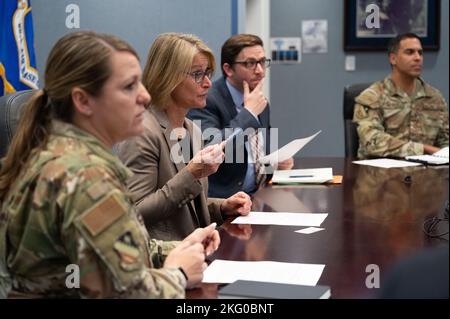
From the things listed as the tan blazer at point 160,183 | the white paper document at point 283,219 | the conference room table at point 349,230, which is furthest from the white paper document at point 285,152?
the tan blazer at point 160,183

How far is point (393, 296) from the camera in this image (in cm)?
73

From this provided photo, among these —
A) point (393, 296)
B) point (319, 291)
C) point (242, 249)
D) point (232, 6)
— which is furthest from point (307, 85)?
point (393, 296)

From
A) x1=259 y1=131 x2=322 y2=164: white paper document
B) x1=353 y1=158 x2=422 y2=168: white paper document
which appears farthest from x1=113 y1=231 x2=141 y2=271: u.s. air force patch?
x1=353 y1=158 x2=422 y2=168: white paper document

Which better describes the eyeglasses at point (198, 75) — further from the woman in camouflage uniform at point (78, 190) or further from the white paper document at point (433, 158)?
the white paper document at point (433, 158)

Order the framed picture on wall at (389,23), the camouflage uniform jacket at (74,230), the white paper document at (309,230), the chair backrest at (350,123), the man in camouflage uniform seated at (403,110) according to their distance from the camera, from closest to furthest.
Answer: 1. the camouflage uniform jacket at (74,230)
2. the white paper document at (309,230)
3. the man in camouflage uniform seated at (403,110)
4. the chair backrest at (350,123)
5. the framed picture on wall at (389,23)

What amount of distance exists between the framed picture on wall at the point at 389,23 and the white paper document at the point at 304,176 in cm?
298

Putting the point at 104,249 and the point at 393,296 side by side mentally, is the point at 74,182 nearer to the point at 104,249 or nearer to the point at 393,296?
the point at 104,249

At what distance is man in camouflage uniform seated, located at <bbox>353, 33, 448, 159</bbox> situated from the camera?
3861mm

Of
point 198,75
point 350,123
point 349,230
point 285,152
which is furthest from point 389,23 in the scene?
point 349,230

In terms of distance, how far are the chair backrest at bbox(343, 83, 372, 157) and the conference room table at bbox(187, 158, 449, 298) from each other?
96 centimetres

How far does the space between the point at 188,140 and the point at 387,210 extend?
74 centimetres

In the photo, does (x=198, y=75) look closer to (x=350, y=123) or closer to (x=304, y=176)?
(x=304, y=176)

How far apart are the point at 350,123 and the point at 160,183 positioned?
7.12 ft

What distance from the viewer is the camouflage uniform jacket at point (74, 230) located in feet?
3.63
